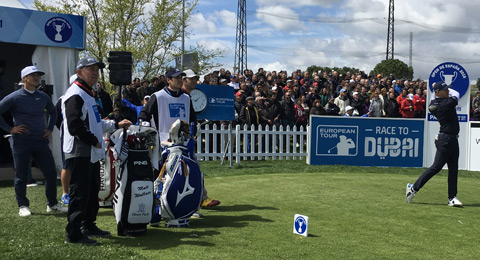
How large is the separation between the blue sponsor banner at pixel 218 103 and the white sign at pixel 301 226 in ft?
26.3

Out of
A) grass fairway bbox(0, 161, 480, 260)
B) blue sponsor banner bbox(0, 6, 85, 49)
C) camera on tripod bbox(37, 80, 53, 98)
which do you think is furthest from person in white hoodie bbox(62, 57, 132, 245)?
blue sponsor banner bbox(0, 6, 85, 49)

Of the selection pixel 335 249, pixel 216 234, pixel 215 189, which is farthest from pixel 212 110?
pixel 335 249

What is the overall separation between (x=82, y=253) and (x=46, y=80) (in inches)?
293

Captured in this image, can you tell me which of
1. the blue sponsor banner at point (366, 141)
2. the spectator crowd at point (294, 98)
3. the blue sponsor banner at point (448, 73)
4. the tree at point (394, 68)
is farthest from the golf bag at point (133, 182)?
the tree at point (394, 68)

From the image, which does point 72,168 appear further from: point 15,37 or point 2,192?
point 15,37

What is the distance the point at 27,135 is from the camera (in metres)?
7.56

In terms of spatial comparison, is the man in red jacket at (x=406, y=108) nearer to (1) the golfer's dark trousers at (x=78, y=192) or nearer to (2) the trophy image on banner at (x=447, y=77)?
(2) the trophy image on banner at (x=447, y=77)

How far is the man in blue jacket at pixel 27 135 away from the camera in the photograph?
7.48 metres

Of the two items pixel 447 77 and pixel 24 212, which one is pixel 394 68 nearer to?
pixel 447 77

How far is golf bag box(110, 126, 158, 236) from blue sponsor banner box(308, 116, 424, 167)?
9823mm

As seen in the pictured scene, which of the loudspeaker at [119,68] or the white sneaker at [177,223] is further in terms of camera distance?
the loudspeaker at [119,68]

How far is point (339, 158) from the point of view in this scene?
1541cm

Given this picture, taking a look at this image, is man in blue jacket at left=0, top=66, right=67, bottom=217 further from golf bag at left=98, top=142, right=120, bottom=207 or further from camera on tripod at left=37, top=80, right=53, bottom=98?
camera on tripod at left=37, top=80, right=53, bottom=98

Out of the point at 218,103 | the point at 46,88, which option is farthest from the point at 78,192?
the point at 218,103
